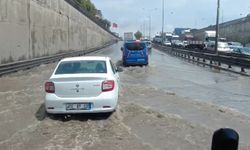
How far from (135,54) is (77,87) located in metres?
22.8

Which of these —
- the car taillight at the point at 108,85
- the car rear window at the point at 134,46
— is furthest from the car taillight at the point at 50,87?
the car rear window at the point at 134,46

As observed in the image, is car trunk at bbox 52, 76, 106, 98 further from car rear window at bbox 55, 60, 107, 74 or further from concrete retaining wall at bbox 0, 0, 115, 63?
concrete retaining wall at bbox 0, 0, 115, 63

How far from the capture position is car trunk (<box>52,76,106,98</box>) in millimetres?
9953

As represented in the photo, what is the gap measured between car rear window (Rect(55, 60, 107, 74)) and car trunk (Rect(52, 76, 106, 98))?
654 millimetres

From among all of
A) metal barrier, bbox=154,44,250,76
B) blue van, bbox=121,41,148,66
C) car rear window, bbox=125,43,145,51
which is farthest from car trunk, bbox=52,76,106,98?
car rear window, bbox=125,43,145,51

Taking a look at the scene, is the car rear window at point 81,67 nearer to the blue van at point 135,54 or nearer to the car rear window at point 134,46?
the blue van at point 135,54

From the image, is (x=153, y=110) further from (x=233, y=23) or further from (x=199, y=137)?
(x=233, y=23)

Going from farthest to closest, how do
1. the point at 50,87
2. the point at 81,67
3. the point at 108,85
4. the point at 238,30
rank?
1. the point at 238,30
2. the point at 81,67
3. the point at 108,85
4. the point at 50,87

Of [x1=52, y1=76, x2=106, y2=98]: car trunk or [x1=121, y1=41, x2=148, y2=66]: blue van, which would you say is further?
[x1=121, y1=41, x2=148, y2=66]: blue van

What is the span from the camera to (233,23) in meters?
119

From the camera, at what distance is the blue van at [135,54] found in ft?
107

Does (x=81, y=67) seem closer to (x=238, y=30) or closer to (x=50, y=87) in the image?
(x=50, y=87)

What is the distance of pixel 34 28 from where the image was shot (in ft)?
108

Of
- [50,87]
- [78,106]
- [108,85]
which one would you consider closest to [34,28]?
[50,87]
